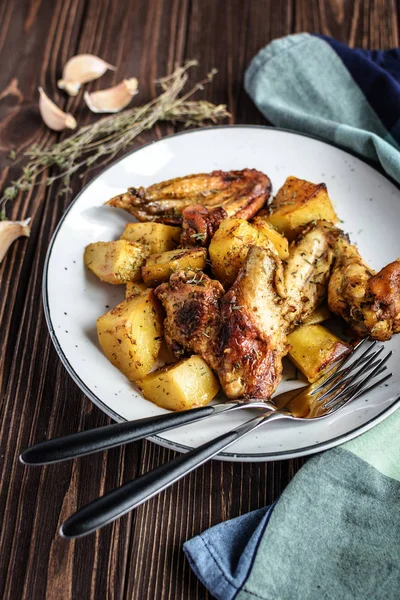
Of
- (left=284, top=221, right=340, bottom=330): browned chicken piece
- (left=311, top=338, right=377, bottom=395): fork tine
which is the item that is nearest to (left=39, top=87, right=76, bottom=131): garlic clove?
(left=284, top=221, right=340, bottom=330): browned chicken piece

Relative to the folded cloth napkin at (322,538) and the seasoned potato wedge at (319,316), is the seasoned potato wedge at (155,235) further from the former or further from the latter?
the folded cloth napkin at (322,538)

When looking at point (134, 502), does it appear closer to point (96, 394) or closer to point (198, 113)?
point (96, 394)

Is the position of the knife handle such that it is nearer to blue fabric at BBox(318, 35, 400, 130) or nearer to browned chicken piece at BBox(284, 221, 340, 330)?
browned chicken piece at BBox(284, 221, 340, 330)

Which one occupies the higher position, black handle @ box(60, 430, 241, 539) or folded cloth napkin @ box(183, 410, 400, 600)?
black handle @ box(60, 430, 241, 539)

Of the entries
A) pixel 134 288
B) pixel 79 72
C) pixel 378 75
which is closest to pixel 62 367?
pixel 134 288

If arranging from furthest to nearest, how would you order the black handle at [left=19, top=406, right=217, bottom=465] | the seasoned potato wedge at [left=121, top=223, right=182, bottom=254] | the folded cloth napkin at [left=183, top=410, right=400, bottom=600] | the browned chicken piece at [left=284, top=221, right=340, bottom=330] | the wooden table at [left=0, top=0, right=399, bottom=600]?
the seasoned potato wedge at [left=121, top=223, right=182, bottom=254] → the browned chicken piece at [left=284, top=221, right=340, bottom=330] → the wooden table at [left=0, top=0, right=399, bottom=600] → the folded cloth napkin at [left=183, top=410, right=400, bottom=600] → the black handle at [left=19, top=406, right=217, bottom=465]

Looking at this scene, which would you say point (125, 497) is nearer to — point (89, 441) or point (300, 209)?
point (89, 441)
